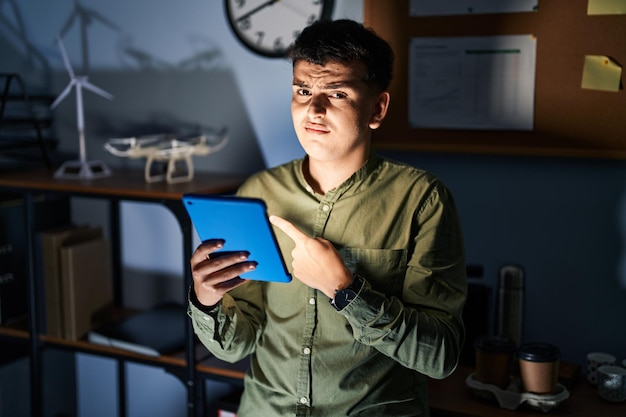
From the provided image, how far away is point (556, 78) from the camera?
1.93 meters

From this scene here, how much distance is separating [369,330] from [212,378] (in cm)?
77

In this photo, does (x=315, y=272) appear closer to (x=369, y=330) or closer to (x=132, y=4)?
(x=369, y=330)

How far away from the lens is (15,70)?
9.05 feet

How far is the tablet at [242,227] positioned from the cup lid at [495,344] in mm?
608

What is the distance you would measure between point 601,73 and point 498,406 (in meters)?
0.86

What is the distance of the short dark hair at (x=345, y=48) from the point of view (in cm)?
158

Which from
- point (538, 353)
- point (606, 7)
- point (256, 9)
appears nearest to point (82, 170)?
point (256, 9)

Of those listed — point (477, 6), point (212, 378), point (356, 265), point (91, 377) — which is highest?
point (477, 6)

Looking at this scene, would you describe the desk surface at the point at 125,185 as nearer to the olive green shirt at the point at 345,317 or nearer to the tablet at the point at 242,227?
the olive green shirt at the point at 345,317

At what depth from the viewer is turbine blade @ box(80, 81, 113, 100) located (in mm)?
2424

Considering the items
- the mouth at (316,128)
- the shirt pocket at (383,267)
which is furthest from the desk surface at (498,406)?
the mouth at (316,128)

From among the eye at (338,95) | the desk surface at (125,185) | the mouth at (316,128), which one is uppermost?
the eye at (338,95)

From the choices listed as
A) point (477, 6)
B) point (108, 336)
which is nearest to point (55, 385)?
point (108, 336)

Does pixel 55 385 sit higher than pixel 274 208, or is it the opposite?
pixel 274 208
